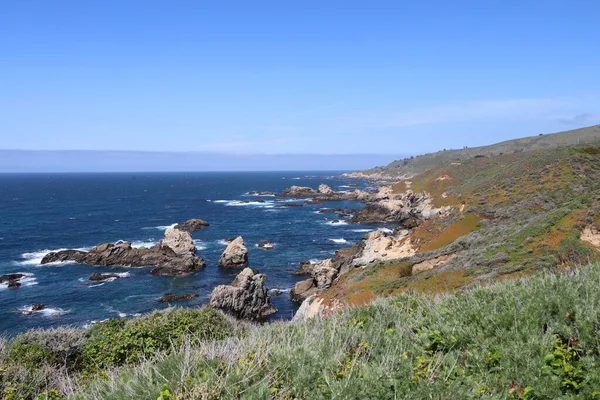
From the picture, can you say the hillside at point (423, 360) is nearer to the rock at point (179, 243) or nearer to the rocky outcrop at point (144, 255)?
the rocky outcrop at point (144, 255)

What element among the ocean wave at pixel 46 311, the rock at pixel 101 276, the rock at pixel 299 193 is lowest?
the ocean wave at pixel 46 311

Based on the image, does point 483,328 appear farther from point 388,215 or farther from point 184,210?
Answer: point 184,210

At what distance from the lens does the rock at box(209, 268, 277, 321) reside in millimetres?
35688

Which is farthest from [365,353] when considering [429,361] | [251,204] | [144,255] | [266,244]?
[251,204]

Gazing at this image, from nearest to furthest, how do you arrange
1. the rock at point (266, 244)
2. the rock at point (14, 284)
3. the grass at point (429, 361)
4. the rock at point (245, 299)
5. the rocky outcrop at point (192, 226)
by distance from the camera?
the grass at point (429, 361)
the rock at point (245, 299)
the rock at point (14, 284)
the rock at point (266, 244)
the rocky outcrop at point (192, 226)

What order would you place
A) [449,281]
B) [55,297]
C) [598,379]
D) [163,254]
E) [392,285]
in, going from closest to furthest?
1. [598,379]
2. [449,281]
3. [392,285]
4. [55,297]
5. [163,254]

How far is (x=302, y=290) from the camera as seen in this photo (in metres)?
41.5

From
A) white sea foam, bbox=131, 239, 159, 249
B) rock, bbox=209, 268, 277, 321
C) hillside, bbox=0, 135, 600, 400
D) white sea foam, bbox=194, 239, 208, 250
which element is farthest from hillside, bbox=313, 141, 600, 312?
white sea foam, bbox=131, 239, 159, 249

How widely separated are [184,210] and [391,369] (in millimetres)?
102690

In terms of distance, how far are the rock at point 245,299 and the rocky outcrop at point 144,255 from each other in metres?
15.7

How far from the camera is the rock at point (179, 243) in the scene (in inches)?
2092

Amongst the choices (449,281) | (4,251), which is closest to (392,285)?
(449,281)

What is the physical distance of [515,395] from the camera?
562 centimetres

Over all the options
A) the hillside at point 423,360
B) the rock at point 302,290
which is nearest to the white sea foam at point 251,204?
the rock at point 302,290
